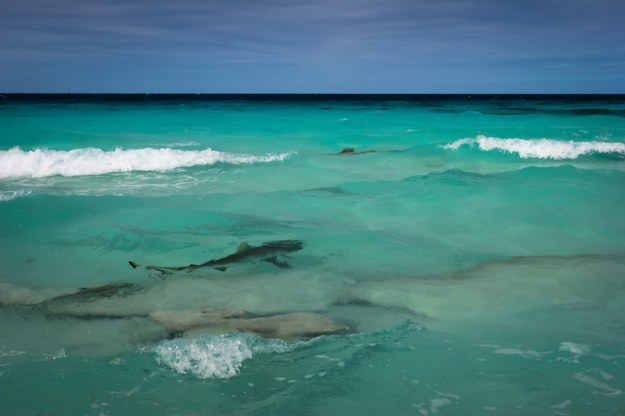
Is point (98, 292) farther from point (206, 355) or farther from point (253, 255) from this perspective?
point (206, 355)

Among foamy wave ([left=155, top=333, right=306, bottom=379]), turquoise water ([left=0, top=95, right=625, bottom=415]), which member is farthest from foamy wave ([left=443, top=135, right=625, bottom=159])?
foamy wave ([left=155, top=333, right=306, bottom=379])

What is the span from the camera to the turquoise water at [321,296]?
4.22m

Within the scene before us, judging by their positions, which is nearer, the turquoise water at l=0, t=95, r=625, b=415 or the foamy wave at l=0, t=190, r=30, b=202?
the turquoise water at l=0, t=95, r=625, b=415

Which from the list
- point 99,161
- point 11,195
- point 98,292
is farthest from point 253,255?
point 99,161

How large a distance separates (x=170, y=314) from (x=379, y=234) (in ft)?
15.6

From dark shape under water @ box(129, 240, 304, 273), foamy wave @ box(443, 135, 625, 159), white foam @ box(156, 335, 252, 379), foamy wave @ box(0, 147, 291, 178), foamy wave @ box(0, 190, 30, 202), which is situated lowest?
white foam @ box(156, 335, 252, 379)

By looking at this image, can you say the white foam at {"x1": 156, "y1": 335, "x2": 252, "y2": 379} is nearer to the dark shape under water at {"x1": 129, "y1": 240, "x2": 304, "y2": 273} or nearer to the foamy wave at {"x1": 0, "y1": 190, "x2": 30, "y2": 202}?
the dark shape under water at {"x1": 129, "y1": 240, "x2": 304, "y2": 273}

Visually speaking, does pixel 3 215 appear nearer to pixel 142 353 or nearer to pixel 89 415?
pixel 142 353

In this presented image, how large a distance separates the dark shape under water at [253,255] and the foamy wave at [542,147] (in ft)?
53.3

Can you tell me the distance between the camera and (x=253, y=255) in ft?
25.3

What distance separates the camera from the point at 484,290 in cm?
658

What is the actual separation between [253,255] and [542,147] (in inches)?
764

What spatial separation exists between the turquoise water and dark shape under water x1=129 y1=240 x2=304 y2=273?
0.46ft

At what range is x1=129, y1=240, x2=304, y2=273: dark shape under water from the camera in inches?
285
